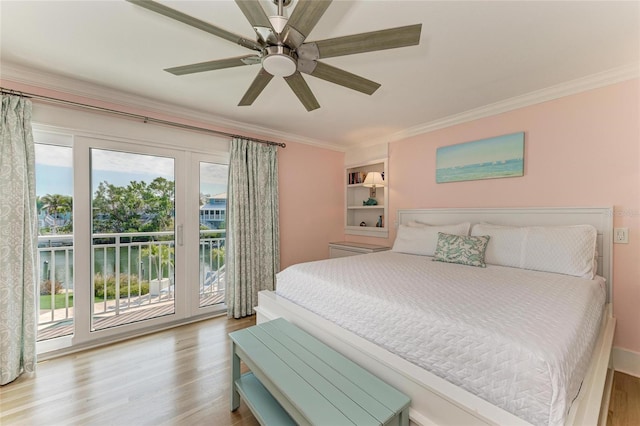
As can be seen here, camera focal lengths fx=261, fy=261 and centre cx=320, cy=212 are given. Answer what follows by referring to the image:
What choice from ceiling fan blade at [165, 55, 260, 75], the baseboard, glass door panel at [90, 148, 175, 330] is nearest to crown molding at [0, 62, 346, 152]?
glass door panel at [90, 148, 175, 330]

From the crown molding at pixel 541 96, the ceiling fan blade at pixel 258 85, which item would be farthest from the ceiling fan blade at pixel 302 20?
the crown molding at pixel 541 96

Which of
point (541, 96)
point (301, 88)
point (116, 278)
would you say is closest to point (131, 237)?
point (116, 278)

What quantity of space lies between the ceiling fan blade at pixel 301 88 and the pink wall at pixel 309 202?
6.18 ft

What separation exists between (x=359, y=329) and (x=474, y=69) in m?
2.16

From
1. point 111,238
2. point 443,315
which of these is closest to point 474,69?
point 443,315

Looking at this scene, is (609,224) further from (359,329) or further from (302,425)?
(302,425)

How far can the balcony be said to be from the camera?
256 cm

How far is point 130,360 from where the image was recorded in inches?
88.4

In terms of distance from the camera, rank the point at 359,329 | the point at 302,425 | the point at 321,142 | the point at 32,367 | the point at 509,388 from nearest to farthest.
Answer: the point at 509,388
the point at 302,425
the point at 359,329
the point at 32,367
the point at 321,142

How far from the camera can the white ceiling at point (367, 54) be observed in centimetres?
149

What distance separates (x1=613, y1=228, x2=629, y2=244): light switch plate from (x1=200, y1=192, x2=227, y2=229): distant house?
12.5 feet

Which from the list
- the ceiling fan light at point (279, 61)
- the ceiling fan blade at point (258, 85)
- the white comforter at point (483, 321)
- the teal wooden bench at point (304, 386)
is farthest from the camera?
the ceiling fan blade at point (258, 85)

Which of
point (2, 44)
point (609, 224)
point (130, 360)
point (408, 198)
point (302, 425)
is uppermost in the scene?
point (2, 44)

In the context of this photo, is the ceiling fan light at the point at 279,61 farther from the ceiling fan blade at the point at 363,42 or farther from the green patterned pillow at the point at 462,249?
the green patterned pillow at the point at 462,249
